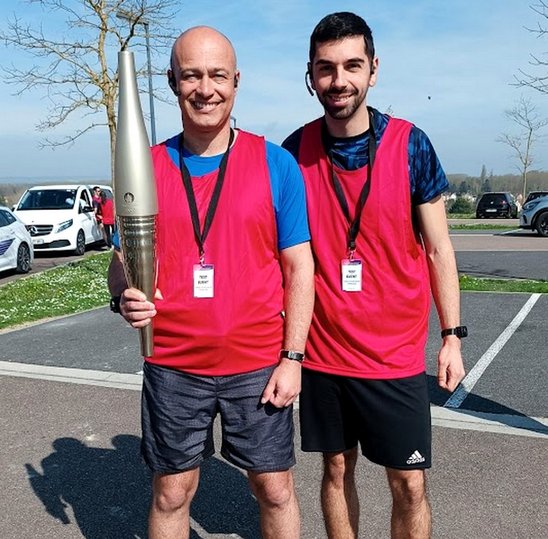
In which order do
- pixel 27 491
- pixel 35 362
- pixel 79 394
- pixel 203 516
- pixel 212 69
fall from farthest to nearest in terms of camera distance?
pixel 35 362 < pixel 79 394 < pixel 27 491 < pixel 203 516 < pixel 212 69

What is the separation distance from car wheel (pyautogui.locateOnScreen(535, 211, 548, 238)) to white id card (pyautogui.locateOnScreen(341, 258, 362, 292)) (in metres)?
19.8

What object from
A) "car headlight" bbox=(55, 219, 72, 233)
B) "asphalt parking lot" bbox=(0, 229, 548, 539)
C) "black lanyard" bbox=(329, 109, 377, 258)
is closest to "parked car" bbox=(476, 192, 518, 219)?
"car headlight" bbox=(55, 219, 72, 233)

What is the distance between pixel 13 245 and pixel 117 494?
1111cm

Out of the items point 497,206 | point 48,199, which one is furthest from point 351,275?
point 497,206

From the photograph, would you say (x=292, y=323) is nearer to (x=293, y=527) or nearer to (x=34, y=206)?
(x=293, y=527)

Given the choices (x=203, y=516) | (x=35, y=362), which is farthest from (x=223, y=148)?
(x=35, y=362)

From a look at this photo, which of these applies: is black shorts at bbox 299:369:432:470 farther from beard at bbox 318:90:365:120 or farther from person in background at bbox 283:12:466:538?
beard at bbox 318:90:365:120

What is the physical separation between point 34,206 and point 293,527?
17.7 m

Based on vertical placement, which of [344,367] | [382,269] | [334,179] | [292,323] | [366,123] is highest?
[366,123]

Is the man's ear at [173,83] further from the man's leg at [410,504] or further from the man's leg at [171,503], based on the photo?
the man's leg at [410,504]

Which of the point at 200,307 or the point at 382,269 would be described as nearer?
the point at 200,307

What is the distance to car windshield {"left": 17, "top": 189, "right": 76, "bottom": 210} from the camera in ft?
61.0

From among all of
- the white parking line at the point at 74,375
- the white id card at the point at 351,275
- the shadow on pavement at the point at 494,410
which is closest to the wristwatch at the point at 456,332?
the white id card at the point at 351,275

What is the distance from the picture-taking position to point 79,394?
5.28 meters
